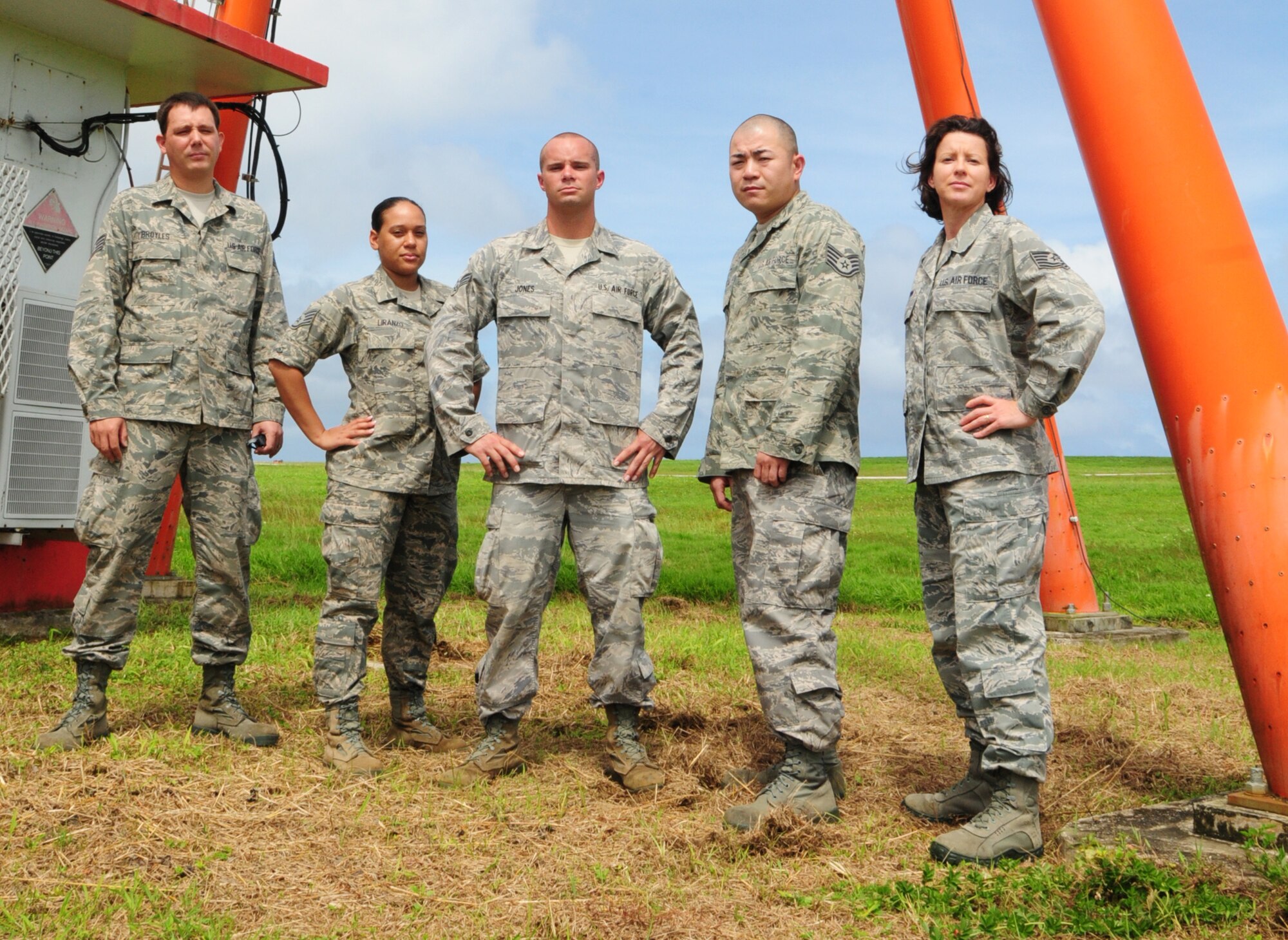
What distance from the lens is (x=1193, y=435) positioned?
3.95 m

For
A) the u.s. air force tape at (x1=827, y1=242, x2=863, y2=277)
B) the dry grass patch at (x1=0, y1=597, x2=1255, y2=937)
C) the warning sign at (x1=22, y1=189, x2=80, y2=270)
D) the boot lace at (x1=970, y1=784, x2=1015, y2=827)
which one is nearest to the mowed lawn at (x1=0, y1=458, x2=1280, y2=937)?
the dry grass patch at (x1=0, y1=597, x2=1255, y2=937)

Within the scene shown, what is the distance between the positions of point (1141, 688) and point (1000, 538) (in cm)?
376

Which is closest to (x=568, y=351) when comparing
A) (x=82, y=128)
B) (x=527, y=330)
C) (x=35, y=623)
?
(x=527, y=330)

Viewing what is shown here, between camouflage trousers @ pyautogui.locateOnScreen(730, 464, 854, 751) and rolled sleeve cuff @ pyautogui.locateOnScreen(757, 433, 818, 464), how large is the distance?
0.11 metres

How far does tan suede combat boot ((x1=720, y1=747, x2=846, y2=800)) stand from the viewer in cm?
415

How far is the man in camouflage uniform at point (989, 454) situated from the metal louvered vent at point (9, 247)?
18.9 ft

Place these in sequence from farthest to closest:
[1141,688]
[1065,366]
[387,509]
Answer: [1141,688]
[387,509]
[1065,366]

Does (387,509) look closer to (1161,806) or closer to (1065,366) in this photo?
(1065,366)

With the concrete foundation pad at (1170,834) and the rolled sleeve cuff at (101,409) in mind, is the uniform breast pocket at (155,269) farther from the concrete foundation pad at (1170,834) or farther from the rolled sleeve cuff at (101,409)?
the concrete foundation pad at (1170,834)

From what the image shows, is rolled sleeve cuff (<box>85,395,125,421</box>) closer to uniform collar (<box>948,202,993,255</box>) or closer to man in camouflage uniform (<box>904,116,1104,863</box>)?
man in camouflage uniform (<box>904,116,1104,863</box>)

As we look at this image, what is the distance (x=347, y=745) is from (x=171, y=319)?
1.99 meters

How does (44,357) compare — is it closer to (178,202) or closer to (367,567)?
(178,202)

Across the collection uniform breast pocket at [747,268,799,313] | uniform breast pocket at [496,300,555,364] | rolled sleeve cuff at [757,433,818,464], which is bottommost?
rolled sleeve cuff at [757,433,818,464]

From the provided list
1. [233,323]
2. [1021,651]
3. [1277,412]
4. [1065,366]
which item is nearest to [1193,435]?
[1277,412]
